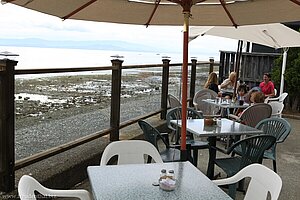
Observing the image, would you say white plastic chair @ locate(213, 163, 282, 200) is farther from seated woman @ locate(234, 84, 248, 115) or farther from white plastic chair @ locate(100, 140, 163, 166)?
seated woman @ locate(234, 84, 248, 115)

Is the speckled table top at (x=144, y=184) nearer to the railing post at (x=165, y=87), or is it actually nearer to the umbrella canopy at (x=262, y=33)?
the umbrella canopy at (x=262, y=33)

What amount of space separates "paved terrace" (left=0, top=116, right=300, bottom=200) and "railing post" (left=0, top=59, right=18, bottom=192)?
0.51ft

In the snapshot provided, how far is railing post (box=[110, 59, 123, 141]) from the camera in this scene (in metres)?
5.11

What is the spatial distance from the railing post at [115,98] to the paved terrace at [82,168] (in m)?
0.21

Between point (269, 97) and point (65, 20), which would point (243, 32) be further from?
point (65, 20)

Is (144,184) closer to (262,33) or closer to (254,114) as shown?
(254,114)

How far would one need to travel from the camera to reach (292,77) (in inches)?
380

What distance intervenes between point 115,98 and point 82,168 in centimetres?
132

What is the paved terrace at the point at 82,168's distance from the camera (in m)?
3.69

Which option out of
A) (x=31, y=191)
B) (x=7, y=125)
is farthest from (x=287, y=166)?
(x=31, y=191)

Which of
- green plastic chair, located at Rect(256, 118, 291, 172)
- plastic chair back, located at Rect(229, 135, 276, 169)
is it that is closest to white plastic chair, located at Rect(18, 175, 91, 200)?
plastic chair back, located at Rect(229, 135, 276, 169)

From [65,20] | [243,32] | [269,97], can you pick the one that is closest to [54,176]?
[65,20]

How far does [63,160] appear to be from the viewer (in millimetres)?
4117

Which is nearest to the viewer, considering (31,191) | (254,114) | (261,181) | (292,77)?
(31,191)
